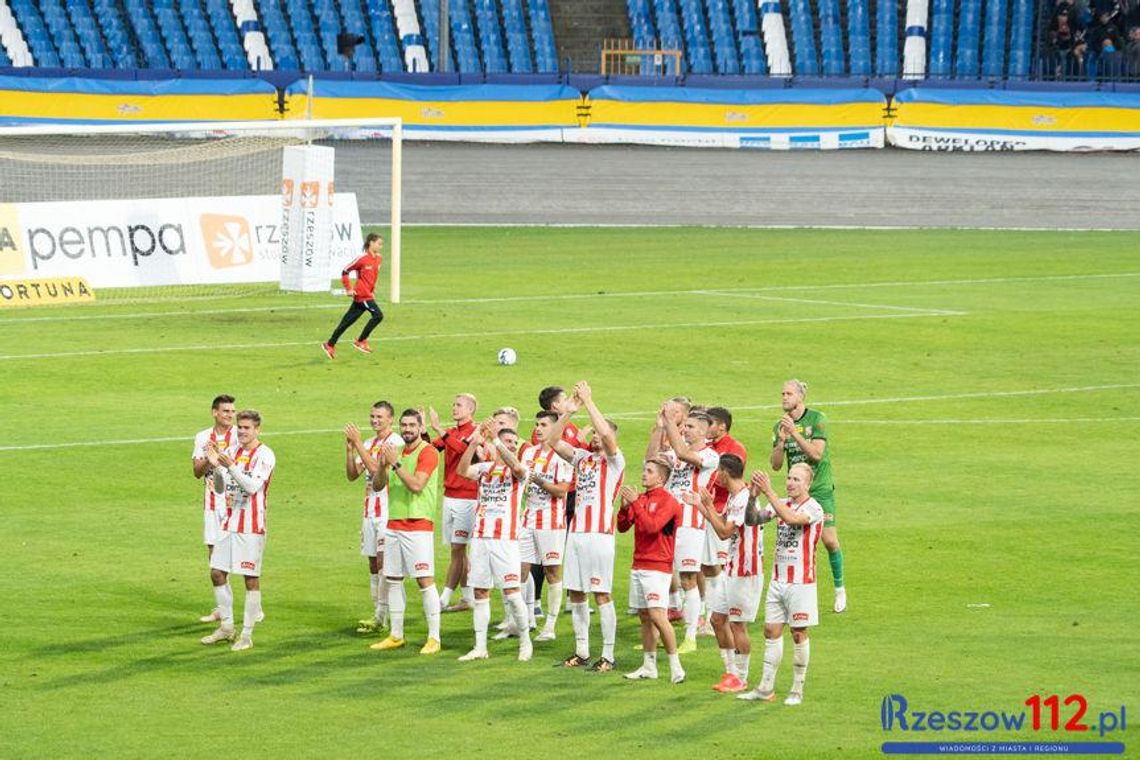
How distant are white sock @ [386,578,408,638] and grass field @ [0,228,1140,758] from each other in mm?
382

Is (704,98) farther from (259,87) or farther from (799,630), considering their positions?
(799,630)

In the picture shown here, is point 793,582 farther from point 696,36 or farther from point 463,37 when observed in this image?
point 696,36

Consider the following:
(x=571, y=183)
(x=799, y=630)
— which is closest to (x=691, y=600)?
(x=799, y=630)

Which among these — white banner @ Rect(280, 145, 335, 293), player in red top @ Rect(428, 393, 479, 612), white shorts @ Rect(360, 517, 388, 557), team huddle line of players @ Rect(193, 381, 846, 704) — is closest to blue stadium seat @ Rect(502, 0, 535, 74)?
white banner @ Rect(280, 145, 335, 293)

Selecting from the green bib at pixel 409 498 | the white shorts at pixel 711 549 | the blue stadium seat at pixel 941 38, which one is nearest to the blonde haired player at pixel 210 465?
the green bib at pixel 409 498

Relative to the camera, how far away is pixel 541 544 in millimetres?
17844

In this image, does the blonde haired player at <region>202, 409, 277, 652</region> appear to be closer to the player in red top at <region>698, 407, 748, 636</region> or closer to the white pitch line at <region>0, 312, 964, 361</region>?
the player in red top at <region>698, 407, 748, 636</region>

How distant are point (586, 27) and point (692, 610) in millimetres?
55172

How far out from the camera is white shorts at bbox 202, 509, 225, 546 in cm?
1758

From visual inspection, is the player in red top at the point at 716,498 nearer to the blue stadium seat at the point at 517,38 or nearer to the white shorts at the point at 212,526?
the white shorts at the point at 212,526

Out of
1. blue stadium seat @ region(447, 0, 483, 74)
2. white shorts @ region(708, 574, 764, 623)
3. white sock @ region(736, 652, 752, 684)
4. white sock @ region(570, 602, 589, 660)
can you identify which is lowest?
white sock @ region(736, 652, 752, 684)

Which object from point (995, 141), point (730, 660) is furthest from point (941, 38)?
point (730, 660)

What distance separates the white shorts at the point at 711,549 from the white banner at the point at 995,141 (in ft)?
140

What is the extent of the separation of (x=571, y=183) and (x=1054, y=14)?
76.0 feet
